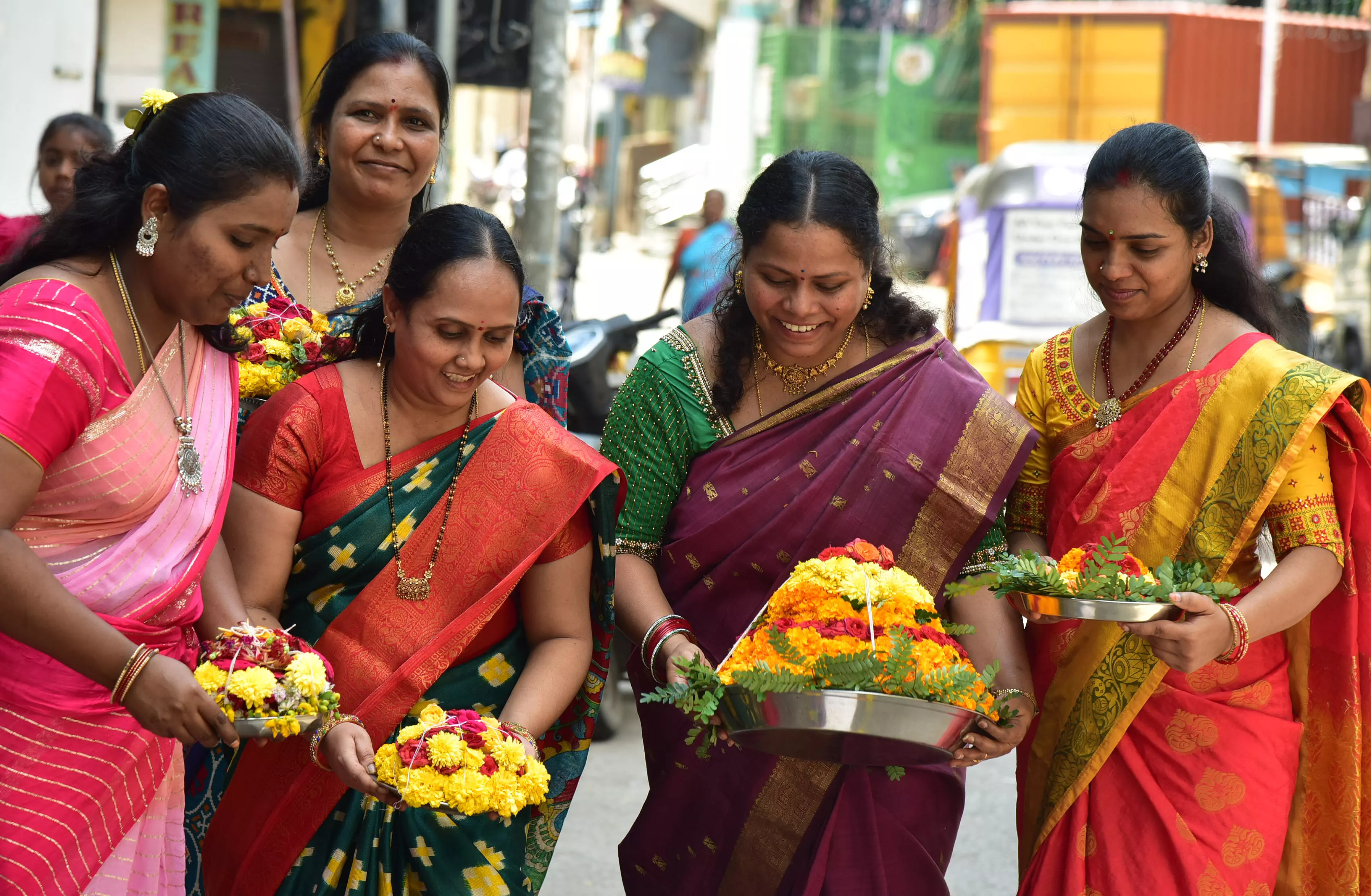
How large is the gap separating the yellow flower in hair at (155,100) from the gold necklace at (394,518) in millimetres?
685

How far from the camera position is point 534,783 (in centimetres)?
267

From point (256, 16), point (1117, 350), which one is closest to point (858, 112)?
point (256, 16)

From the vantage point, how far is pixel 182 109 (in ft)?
8.65

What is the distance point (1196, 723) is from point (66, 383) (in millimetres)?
2355

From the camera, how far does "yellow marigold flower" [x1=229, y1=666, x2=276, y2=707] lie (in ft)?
8.03

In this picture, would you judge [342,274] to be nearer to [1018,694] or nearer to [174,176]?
[174,176]

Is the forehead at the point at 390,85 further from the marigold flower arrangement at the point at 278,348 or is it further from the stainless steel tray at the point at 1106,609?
the stainless steel tray at the point at 1106,609

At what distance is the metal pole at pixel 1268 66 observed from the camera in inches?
918

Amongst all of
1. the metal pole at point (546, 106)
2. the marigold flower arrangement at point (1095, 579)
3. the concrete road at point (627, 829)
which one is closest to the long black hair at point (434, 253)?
the marigold flower arrangement at point (1095, 579)

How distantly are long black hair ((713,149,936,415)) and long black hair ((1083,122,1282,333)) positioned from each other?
482mm

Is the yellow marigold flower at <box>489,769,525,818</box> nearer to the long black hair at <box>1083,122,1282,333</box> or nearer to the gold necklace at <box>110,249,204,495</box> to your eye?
the gold necklace at <box>110,249,204,495</box>

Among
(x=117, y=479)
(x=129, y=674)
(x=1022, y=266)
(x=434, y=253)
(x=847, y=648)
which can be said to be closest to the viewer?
(x=129, y=674)

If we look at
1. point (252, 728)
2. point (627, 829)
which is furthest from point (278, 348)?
point (627, 829)

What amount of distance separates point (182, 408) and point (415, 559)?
0.56 m
